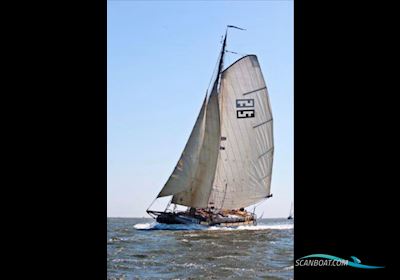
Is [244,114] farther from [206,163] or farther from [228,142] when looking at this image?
[206,163]

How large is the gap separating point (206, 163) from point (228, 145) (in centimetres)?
200

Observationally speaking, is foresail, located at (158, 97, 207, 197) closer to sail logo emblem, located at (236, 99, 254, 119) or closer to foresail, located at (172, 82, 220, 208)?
foresail, located at (172, 82, 220, 208)

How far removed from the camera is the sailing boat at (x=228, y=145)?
124 ft

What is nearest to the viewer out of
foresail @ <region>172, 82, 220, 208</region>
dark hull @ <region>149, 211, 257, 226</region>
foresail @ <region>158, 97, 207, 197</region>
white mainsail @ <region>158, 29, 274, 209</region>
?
foresail @ <region>158, 97, 207, 197</region>

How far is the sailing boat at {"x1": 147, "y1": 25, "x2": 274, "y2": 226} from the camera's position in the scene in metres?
37.7

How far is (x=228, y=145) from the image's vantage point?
38656 millimetres

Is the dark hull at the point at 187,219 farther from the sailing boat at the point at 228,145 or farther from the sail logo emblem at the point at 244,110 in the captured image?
the sail logo emblem at the point at 244,110
